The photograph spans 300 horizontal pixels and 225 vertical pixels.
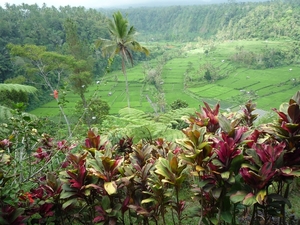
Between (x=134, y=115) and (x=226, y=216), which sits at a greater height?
(x=226, y=216)

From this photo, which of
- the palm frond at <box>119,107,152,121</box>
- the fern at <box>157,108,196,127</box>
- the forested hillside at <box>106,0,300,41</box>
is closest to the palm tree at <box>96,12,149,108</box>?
the palm frond at <box>119,107,152,121</box>

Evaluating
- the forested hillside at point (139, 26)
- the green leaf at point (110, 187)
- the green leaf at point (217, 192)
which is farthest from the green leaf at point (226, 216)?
the forested hillside at point (139, 26)

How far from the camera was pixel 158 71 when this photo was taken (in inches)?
1369

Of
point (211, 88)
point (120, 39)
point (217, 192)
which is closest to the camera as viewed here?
point (217, 192)

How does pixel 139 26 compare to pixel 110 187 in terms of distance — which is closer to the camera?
pixel 110 187

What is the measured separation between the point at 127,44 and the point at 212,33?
182ft

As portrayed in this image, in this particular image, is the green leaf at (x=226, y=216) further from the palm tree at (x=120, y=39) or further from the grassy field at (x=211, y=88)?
the grassy field at (x=211, y=88)

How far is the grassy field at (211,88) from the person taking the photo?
83.3 ft

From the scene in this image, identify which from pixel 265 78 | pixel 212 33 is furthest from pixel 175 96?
pixel 212 33

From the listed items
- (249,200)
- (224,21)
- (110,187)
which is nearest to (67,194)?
(110,187)

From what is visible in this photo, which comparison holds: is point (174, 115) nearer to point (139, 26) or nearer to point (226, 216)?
point (226, 216)

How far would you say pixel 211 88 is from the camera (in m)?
30.6

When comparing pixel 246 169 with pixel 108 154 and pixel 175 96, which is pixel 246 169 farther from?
pixel 175 96

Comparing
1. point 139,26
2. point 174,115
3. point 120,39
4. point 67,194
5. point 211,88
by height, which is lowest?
point 211,88
